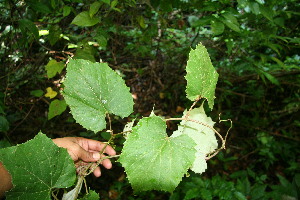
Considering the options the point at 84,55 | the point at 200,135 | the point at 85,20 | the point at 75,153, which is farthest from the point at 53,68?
the point at 200,135

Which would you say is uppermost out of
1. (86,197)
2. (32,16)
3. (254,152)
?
(32,16)

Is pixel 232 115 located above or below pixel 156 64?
below

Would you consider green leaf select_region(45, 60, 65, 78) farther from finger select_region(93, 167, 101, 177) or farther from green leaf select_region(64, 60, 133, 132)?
green leaf select_region(64, 60, 133, 132)

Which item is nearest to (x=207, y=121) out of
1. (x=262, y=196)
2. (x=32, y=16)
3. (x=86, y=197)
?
(x=86, y=197)

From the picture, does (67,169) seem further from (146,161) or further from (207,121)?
(207,121)

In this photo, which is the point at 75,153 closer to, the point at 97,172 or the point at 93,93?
the point at 97,172

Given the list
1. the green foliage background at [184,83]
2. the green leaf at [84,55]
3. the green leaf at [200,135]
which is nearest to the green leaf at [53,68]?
the green leaf at [84,55]

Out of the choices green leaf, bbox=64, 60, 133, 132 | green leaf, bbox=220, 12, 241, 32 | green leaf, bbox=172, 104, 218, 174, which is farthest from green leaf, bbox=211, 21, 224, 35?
green leaf, bbox=64, 60, 133, 132
